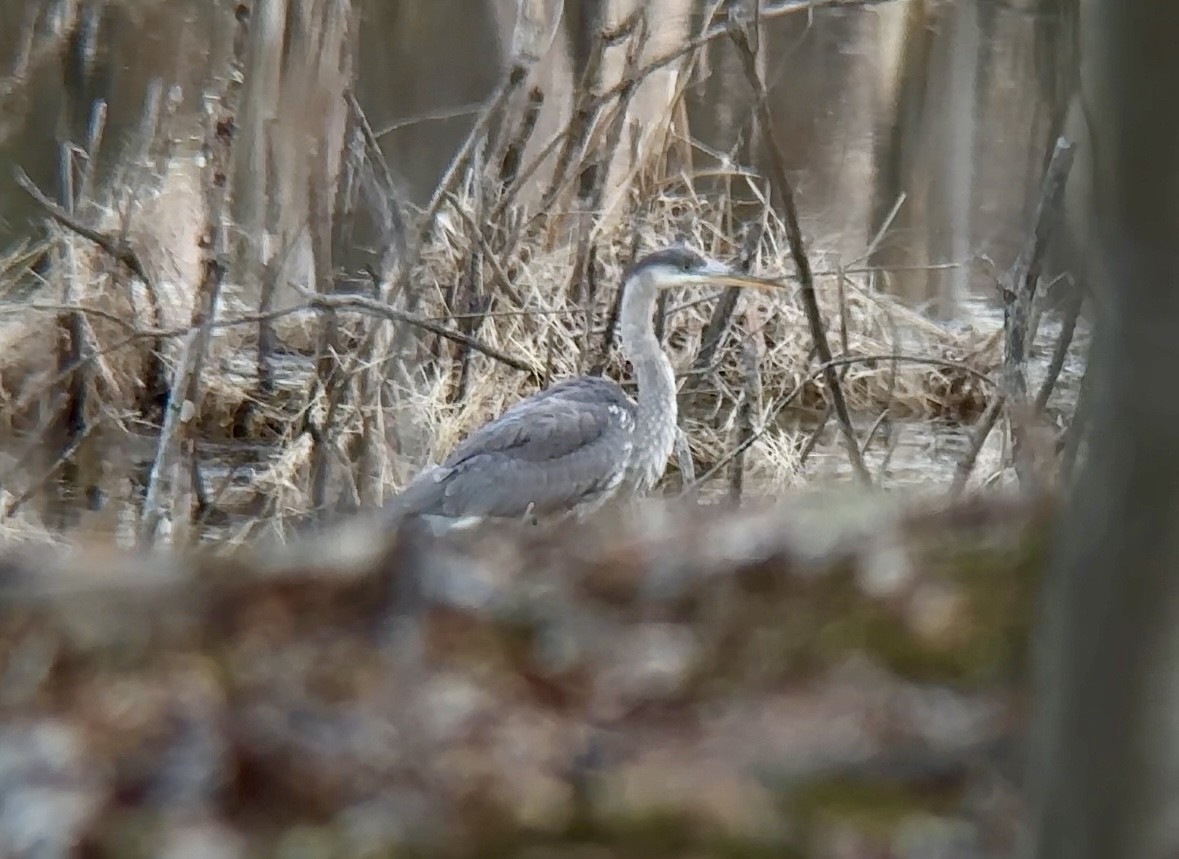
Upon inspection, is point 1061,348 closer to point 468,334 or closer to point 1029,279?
point 1029,279

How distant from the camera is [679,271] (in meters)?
5.39

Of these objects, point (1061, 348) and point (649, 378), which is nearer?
point (1061, 348)

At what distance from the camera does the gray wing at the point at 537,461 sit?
4652 millimetres

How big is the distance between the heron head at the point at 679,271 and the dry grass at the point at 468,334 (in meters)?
0.37

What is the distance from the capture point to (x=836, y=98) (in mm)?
12039

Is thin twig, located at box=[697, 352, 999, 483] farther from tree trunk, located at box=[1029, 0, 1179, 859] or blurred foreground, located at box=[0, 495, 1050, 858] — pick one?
tree trunk, located at box=[1029, 0, 1179, 859]

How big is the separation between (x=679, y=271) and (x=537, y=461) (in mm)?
1023

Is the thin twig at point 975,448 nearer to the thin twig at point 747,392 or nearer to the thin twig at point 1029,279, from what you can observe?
the thin twig at point 1029,279

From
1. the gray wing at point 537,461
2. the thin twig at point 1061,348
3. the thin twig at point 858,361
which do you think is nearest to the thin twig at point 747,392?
the gray wing at point 537,461

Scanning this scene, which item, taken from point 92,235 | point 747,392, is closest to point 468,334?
point 747,392

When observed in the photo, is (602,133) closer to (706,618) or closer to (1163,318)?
(706,618)

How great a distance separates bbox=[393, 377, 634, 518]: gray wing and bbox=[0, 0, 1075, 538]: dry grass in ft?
1.61

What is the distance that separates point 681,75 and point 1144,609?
15.4ft

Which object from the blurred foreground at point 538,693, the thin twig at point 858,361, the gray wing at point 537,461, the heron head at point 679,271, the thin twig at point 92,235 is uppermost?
the thin twig at point 92,235
